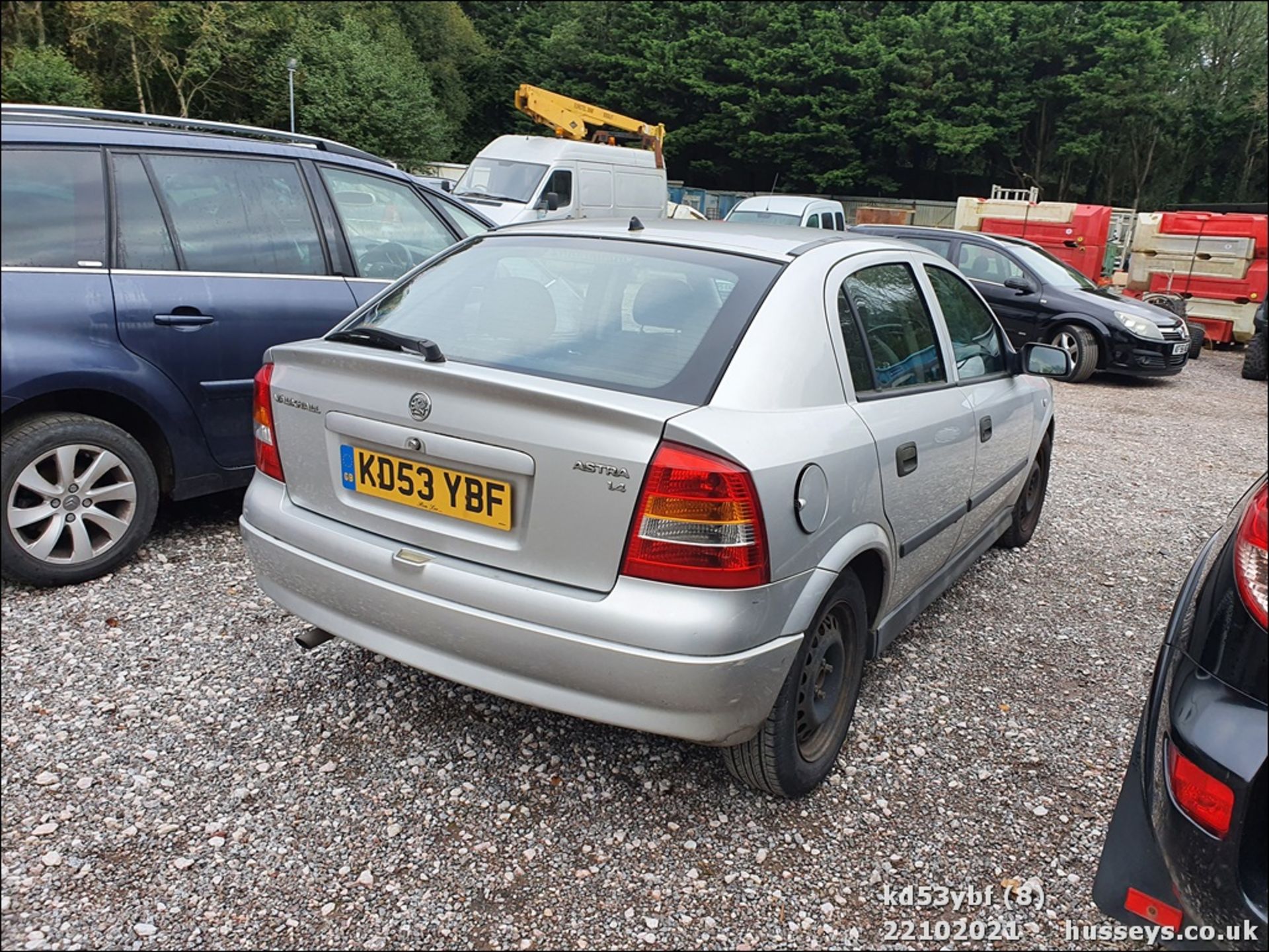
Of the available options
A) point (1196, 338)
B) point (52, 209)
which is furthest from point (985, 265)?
point (52, 209)

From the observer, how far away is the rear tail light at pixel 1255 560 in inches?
64.0

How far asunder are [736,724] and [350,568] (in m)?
1.09

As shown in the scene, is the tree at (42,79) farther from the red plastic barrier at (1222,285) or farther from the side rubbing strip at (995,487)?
the red plastic barrier at (1222,285)

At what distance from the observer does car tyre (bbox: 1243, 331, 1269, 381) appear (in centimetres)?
1077

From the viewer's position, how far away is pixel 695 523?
80.4 inches

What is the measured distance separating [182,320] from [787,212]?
15.0m

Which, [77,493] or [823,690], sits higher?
[77,493]

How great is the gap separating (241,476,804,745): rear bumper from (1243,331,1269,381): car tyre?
11195 millimetres

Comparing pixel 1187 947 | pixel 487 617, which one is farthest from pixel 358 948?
pixel 1187 947

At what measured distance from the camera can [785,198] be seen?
18031mm

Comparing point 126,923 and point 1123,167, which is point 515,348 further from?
point 1123,167

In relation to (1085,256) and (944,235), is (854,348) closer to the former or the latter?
(944,235)

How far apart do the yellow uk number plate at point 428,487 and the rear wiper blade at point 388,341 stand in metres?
0.28

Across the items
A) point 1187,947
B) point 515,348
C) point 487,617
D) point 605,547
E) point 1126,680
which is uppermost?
point 515,348
